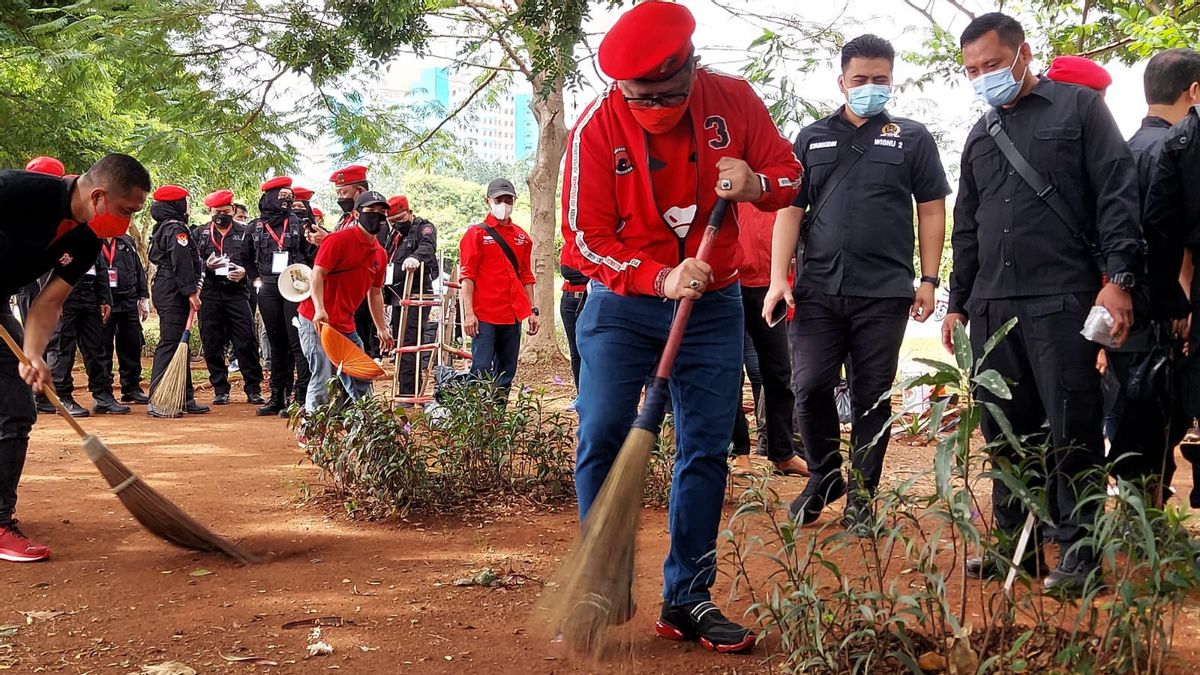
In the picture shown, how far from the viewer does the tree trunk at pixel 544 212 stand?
1343 cm

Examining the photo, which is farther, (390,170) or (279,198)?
(390,170)

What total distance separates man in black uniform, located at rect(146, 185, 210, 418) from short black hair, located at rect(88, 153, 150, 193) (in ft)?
20.3

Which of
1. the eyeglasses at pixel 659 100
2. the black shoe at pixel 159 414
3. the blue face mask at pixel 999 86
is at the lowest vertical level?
the black shoe at pixel 159 414

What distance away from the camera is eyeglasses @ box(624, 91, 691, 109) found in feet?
10.2

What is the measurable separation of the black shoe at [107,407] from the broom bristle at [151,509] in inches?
240

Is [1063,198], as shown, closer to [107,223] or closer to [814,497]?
[814,497]

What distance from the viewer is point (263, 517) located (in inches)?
218

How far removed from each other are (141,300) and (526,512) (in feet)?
22.6

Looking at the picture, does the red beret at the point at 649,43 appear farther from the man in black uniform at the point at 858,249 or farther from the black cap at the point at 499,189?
the black cap at the point at 499,189

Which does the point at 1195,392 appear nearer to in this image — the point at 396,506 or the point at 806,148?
the point at 806,148

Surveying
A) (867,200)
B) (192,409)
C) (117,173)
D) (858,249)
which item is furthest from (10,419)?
(192,409)

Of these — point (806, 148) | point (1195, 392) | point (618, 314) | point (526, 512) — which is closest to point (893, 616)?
point (618, 314)

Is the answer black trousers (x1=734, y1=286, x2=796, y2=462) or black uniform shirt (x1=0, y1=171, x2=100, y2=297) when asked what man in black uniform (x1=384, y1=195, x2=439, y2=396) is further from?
black uniform shirt (x1=0, y1=171, x2=100, y2=297)

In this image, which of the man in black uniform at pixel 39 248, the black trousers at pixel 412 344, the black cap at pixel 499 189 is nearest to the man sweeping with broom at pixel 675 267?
the man in black uniform at pixel 39 248
